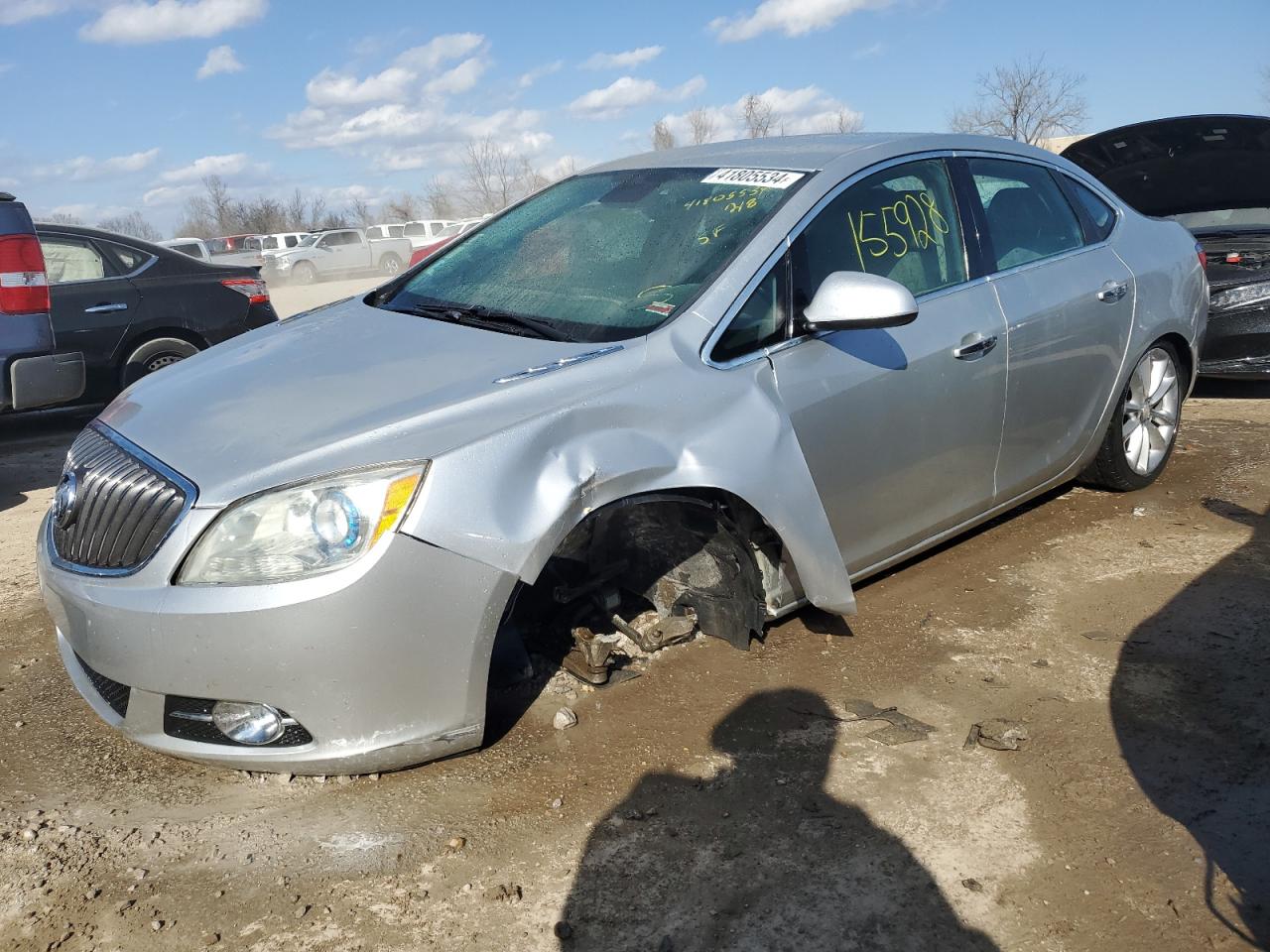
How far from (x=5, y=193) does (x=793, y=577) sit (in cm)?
442

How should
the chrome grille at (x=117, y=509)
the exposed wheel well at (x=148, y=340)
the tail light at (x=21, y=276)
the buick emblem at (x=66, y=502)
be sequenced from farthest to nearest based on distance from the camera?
the exposed wheel well at (x=148, y=340) < the tail light at (x=21, y=276) < the buick emblem at (x=66, y=502) < the chrome grille at (x=117, y=509)

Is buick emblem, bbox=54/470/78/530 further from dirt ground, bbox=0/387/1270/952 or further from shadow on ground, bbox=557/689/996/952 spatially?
shadow on ground, bbox=557/689/996/952

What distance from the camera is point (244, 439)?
103 inches

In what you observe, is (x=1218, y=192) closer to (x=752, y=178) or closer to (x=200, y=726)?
(x=752, y=178)

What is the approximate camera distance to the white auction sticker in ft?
11.2

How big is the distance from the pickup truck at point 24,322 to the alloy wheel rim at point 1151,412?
16.5ft

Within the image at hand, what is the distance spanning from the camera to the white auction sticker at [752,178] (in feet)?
11.2

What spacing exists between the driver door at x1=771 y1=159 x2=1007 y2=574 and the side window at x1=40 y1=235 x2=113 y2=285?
5.77m

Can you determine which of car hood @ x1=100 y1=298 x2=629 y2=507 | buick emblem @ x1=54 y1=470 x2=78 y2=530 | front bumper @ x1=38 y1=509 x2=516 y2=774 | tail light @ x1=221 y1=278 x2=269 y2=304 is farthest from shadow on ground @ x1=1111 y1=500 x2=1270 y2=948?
tail light @ x1=221 y1=278 x2=269 y2=304

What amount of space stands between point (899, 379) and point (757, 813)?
1.46 m

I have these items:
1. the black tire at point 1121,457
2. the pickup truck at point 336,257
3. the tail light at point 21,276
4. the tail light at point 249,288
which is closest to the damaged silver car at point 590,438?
the black tire at point 1121,457

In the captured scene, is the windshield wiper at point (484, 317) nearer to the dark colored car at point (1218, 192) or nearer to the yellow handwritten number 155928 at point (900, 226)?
the yellow handwritten number 155928 at point (900, 226)

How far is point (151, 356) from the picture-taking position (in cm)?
737

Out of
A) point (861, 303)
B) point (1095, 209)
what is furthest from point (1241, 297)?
point (861, 303)
